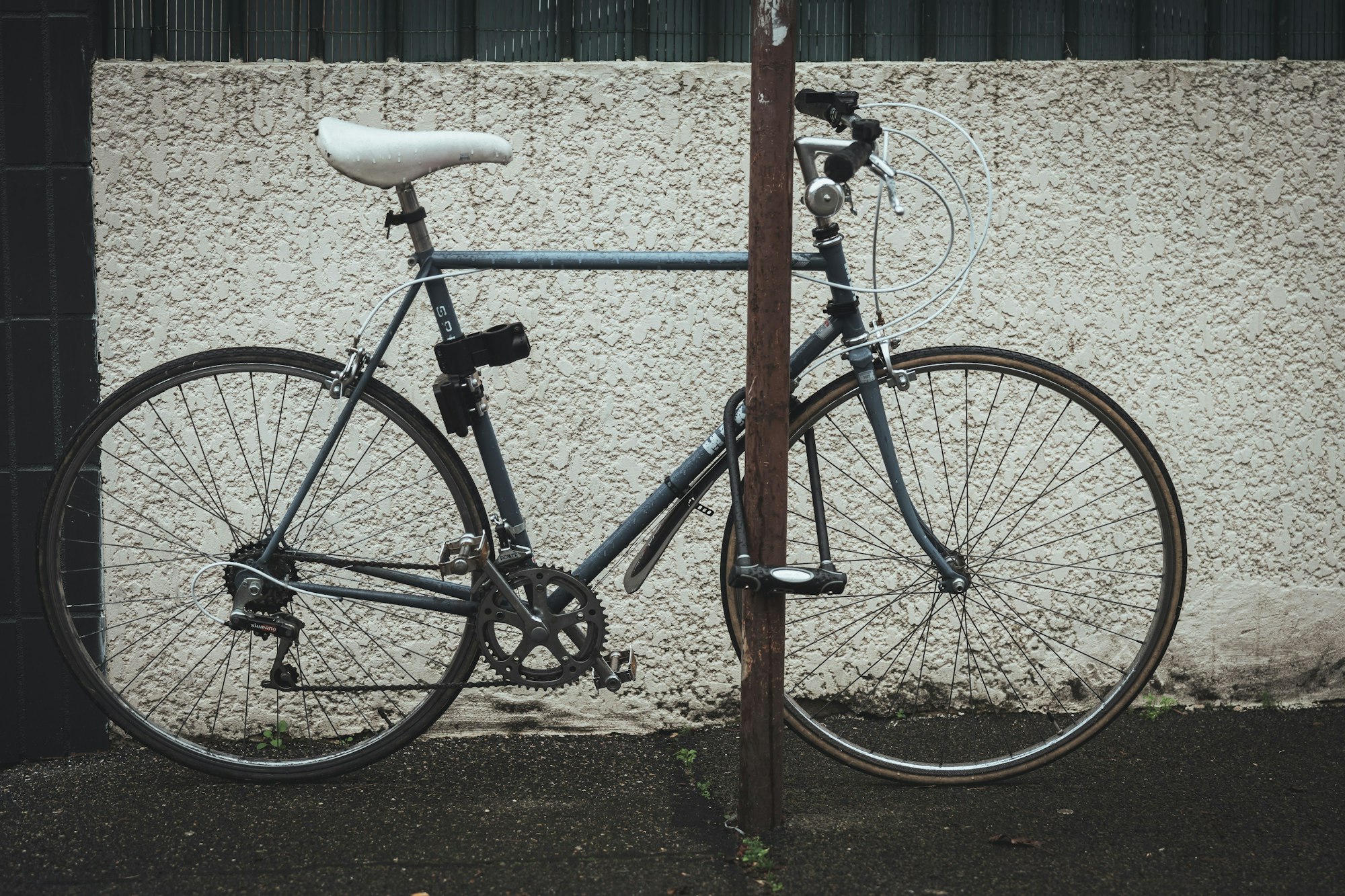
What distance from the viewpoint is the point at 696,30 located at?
121 inches

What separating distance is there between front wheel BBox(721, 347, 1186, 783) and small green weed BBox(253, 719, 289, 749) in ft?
4.60

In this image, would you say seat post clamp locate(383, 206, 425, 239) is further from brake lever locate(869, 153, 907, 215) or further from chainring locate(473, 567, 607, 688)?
brake lever locate(869, 153, 907, 215)

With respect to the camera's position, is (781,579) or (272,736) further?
(272,736)

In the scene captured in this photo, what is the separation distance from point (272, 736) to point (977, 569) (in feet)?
6.54

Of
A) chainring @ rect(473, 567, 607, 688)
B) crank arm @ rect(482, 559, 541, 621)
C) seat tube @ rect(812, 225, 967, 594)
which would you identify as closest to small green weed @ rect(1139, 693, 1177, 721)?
seat tube @ rect(812, 225, 967, 594)

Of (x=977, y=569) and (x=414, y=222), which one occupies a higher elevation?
(x=414, y=222)

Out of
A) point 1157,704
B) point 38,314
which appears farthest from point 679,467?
point 38,314

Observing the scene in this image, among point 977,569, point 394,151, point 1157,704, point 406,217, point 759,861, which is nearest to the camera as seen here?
point 759,861

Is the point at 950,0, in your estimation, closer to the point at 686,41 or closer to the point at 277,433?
the point at 686,41

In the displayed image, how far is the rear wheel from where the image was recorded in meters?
2.95

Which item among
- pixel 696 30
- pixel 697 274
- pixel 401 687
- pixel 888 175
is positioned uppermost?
pixel 696 30

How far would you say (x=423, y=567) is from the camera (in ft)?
8.63

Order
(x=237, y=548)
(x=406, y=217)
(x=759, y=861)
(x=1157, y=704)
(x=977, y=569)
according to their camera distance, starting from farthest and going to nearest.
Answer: (x=1157, y=704), (x=977, y=569), (x=237, y=548), (x=406, y=217), (x=759, y=861)

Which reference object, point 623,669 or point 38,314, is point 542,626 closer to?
point 623,669
